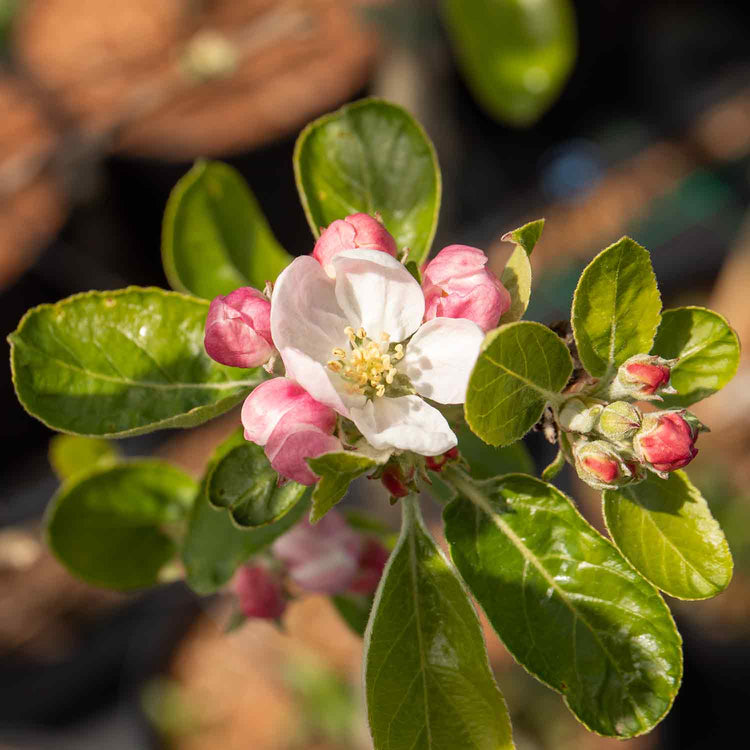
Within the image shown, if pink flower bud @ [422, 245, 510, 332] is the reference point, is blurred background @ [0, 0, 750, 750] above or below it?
below

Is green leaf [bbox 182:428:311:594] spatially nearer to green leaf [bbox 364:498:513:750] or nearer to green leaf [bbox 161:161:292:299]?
green leaf [bbox 364:498:513:750]

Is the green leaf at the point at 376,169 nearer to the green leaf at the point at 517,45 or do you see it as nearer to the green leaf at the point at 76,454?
the green leaf at the point at 76,454

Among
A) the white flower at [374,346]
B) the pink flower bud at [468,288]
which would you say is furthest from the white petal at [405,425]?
the pink flower bud at [468,288]

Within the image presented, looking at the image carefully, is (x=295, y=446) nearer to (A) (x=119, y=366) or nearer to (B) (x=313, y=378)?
(B) (x=313, y=378)

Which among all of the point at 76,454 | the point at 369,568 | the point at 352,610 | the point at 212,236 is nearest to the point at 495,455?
the point at 369,568

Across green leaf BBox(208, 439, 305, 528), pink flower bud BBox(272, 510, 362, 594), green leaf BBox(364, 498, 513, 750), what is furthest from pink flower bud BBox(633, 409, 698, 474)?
pink flower bud BBox(272, 510, 362, 594)

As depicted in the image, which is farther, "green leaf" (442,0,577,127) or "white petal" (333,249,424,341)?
"green leaf" (442,0,577,127)
